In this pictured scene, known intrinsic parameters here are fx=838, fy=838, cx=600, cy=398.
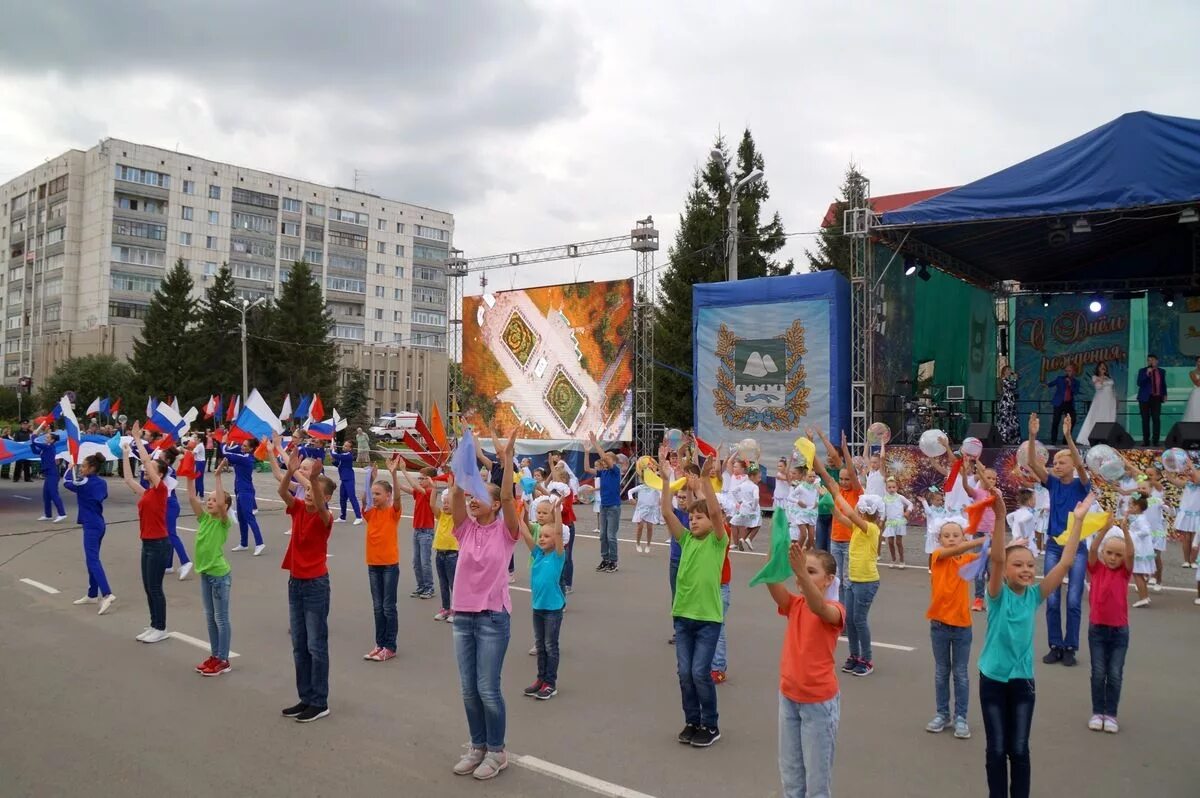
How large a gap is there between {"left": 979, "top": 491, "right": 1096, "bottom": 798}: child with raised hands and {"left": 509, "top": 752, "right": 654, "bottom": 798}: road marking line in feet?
6.40

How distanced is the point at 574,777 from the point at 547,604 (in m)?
1.84

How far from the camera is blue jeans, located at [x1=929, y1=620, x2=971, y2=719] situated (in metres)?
5.94

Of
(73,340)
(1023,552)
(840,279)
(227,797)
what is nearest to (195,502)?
(227,797)

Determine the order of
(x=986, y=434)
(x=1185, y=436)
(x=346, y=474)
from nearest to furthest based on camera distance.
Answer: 1. (x=1185, y=436)
2. (x=986, y=434)
3. (x=346, y=474)

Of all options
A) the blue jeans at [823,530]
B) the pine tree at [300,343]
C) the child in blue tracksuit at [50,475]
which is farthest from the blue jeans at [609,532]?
the pine tree at [300,343]

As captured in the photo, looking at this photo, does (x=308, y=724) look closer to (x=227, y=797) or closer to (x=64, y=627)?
(x=227, y=797)

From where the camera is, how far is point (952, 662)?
6039mm

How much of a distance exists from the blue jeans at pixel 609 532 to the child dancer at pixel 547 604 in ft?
20.1

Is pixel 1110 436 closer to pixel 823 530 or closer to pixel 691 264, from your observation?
pixel 823 530

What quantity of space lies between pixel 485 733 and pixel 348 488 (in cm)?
1414

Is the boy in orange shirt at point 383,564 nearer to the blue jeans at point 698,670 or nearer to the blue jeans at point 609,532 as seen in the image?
the blue jeans at point 698,670

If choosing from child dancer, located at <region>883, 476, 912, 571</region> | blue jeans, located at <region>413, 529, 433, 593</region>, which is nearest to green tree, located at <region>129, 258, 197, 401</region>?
blue jeans, located at <region>413, 529, 433, 593</region>

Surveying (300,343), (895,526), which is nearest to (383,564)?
(895,526)

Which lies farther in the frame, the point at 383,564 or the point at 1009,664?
the point at 383,564
